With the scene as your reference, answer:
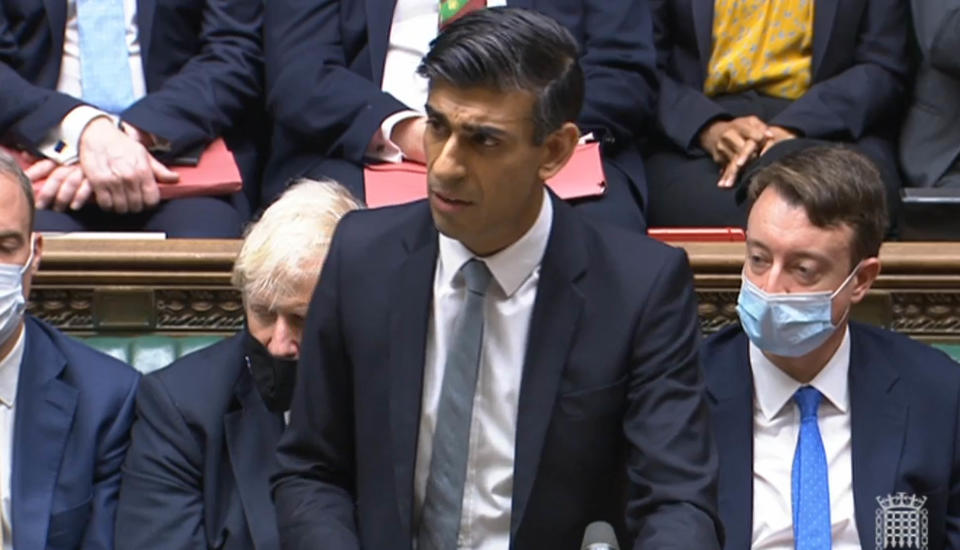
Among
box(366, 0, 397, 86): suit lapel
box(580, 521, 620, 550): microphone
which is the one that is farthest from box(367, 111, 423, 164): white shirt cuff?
box(580, 521, 620, 550): microphone

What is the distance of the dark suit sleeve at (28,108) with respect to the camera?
2.55m

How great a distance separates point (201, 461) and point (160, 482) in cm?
5

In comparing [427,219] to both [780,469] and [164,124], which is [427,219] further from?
[164,124]

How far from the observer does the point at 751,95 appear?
2812mm

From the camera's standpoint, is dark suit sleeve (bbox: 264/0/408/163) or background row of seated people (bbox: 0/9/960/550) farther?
dark suit sleeve (bbox: 264/0/408/163)

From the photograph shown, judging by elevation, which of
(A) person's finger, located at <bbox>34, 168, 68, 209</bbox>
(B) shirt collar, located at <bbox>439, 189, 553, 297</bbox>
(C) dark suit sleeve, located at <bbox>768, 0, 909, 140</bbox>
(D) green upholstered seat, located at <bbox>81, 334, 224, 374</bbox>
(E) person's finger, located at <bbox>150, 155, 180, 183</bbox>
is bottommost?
(D) green upholstered seat, located at <bbox>81, 334, 224, 374</bbox>

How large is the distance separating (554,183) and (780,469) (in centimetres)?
65

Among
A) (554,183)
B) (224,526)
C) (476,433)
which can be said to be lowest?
(224,526)

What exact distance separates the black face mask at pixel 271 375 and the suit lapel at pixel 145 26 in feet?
2.58

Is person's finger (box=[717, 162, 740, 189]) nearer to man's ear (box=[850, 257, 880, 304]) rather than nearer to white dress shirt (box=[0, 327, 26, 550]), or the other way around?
man's ear (box=[850, 257, 880, 304])

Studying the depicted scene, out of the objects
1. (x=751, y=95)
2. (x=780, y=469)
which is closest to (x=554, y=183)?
(x=751, y=95)

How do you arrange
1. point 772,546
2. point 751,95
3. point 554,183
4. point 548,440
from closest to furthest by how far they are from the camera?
1. point 548,440
2. point 772,546
3. point 554,183
4. point 751,95

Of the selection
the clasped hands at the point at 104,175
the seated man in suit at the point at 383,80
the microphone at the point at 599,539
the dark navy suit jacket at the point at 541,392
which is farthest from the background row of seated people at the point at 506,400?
the seated man in suit at the point at 383,80

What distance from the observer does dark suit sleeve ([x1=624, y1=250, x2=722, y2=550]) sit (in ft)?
5.16
